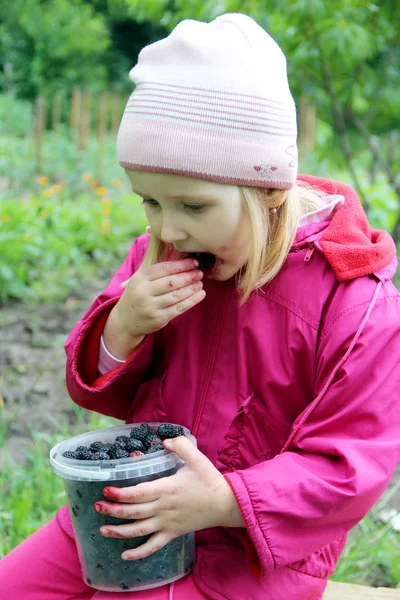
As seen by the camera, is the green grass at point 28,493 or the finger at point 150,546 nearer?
the finger at point 150,546

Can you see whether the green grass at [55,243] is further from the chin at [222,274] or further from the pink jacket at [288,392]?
the chin at [222,274]

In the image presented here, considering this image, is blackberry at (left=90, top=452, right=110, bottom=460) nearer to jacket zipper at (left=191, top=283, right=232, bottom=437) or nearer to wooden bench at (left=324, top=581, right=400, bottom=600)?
jacket zipper at (left=191, top=283, right=232, bottom=437)

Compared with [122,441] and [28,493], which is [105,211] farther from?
[122,441]

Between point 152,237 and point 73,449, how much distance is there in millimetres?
529

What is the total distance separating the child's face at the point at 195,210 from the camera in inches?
63.8

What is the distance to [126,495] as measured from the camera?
5.00ft

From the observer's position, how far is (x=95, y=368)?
196 cm

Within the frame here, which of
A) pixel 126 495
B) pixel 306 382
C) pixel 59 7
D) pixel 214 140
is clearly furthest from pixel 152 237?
pixel 59 7

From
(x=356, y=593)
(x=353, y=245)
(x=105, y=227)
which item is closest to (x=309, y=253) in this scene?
(x=353, y=245)

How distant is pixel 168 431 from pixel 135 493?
0.56 feet

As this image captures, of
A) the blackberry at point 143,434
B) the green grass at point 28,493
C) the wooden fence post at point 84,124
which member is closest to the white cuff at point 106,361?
the blackberry at point 143,434

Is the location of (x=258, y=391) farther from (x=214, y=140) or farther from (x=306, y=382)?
(x=214, y=140)

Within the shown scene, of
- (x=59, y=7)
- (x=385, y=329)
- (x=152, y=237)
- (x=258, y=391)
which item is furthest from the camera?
(x=59, y=7)

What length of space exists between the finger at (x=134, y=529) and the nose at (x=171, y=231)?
1.89 ft
